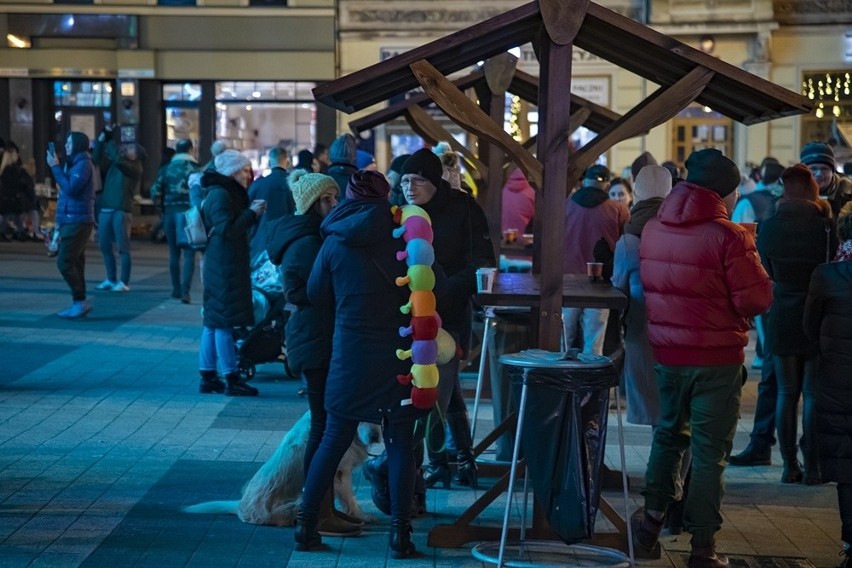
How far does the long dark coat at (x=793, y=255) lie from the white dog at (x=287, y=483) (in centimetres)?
292

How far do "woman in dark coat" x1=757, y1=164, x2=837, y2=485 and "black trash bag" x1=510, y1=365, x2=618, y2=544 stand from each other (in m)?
2.55

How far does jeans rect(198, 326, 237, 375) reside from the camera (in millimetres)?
10992

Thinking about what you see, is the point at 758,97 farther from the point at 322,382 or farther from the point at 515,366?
the point at 322,382

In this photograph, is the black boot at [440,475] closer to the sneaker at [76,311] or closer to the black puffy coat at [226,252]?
the black puffy coat at [226,252]

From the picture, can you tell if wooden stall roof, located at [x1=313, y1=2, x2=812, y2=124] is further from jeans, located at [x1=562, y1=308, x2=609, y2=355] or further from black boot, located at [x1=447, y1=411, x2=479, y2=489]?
jeans, located at [x1=562, y1=308, x2=609, y2=355]

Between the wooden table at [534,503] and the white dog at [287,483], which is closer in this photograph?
the wooden table at [534,503]

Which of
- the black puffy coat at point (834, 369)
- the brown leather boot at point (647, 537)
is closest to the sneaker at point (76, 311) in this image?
the brown leather boot at point (647, 537)

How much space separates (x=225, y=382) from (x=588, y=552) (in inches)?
199

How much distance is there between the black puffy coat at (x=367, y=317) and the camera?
6.36 m

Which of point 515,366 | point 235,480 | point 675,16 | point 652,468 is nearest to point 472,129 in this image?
point 515,366

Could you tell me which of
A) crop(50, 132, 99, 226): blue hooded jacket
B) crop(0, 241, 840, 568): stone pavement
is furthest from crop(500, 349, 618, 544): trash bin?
crop(50, 132, 99, 226): blue hooded jacket

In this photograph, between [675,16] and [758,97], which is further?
[675,16]

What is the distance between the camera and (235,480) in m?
8.05

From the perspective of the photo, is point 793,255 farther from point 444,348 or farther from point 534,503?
point 444,348
